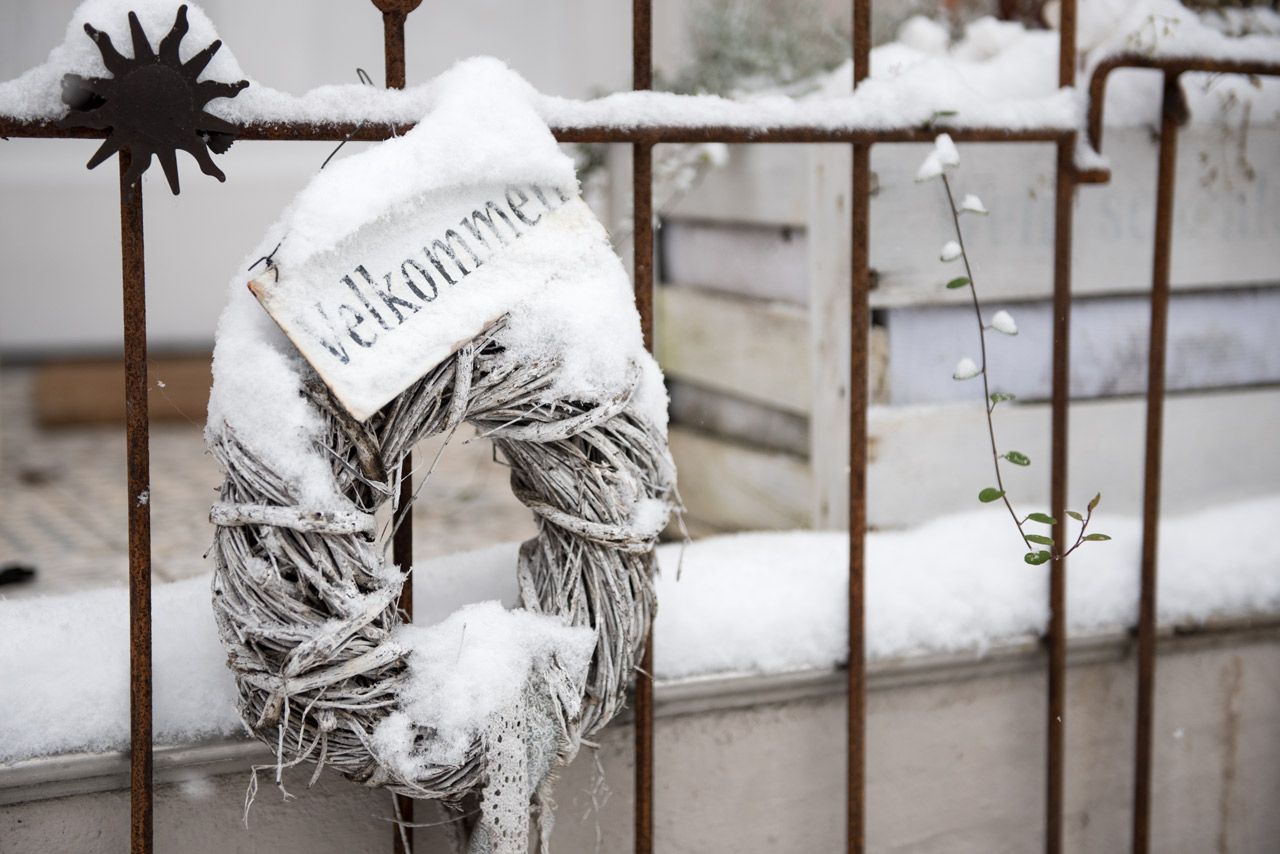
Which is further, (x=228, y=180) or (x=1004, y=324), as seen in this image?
(x=228, y=180)

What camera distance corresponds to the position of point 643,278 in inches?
46.4

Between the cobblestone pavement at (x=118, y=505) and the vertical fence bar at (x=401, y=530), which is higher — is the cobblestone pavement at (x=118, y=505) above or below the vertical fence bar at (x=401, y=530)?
below

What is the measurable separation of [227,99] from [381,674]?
1.74ft

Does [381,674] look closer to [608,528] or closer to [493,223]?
[608,528]

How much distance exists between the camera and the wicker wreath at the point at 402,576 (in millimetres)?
938

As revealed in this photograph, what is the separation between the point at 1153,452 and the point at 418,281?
1.00m

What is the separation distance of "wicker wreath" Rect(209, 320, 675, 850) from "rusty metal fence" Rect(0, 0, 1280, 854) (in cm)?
13

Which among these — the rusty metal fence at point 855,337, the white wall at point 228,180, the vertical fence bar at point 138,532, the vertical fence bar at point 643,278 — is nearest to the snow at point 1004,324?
the rusty metal fence at point 855,337

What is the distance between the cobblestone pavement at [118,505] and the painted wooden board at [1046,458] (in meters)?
0.72

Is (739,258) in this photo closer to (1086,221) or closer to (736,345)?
(736,345)

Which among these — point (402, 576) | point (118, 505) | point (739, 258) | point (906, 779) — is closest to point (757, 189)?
point (739, 258)

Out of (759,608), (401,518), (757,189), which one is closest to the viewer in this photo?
(401,518)

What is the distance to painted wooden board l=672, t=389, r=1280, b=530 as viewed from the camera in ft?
5.55

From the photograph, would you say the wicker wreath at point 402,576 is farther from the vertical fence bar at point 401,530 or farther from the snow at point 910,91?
the snow at point 910,91
